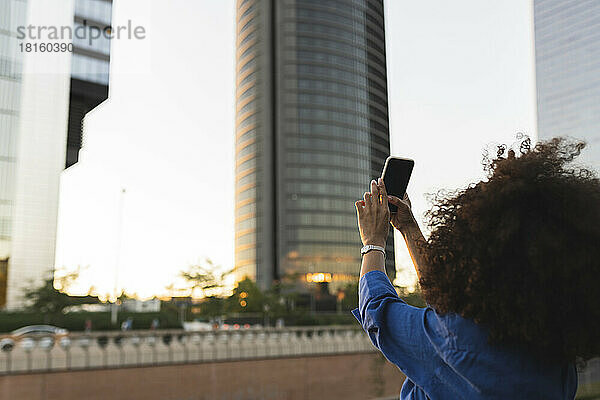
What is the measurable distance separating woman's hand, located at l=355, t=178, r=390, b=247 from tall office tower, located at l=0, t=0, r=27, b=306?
21710 millimetres

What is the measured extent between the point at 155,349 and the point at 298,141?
35.6 metres

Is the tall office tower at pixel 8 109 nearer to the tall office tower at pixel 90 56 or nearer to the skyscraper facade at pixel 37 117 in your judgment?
the skyscraper facade at pixel 37 117

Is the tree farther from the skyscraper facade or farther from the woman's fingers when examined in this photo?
the woman's fingers

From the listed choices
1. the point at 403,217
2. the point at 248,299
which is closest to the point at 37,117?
the point at 248,299

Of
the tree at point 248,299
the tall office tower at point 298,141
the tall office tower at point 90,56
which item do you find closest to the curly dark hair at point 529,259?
the tall office tower at point 90,56

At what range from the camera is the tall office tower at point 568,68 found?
216 centimetres

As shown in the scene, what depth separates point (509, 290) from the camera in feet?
2.24

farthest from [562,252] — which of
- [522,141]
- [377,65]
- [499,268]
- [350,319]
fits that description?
[350,319]

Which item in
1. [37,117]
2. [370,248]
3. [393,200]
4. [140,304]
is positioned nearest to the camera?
[370,248]

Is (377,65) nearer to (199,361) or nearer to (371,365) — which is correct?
(199,361)

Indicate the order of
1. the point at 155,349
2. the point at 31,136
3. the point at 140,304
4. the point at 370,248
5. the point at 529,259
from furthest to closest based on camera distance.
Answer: the point at 140,304 < the point at 31,136 < the point at 155,349 < the point at 370,248 < the point at 529,259

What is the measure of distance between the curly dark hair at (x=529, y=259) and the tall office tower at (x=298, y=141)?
3853cm

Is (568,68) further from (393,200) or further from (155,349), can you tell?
(155,349)

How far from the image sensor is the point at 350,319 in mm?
20969
